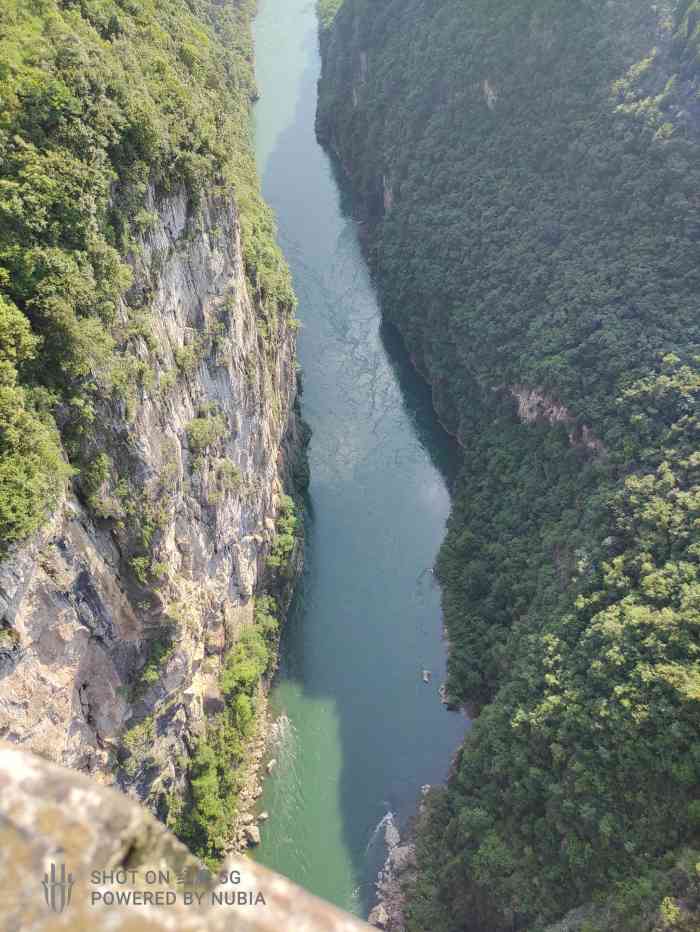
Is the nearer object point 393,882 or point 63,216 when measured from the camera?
point 63,216

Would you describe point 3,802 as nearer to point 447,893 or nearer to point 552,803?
point 552,803

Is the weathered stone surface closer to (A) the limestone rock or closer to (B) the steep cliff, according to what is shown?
(B) the steep cliff

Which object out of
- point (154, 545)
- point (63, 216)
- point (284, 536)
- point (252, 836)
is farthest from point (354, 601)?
point (63, 216)

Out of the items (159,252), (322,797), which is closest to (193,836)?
(322,797)

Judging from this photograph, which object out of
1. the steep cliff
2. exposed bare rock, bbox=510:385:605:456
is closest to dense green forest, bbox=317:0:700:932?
exposed bare rock, bbox=510:385:605:456

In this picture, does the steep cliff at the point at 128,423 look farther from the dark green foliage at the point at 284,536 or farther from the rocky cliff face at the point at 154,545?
the dark green foliage at the point at 284,536

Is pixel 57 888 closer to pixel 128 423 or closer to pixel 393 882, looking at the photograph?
pixel 128 423
